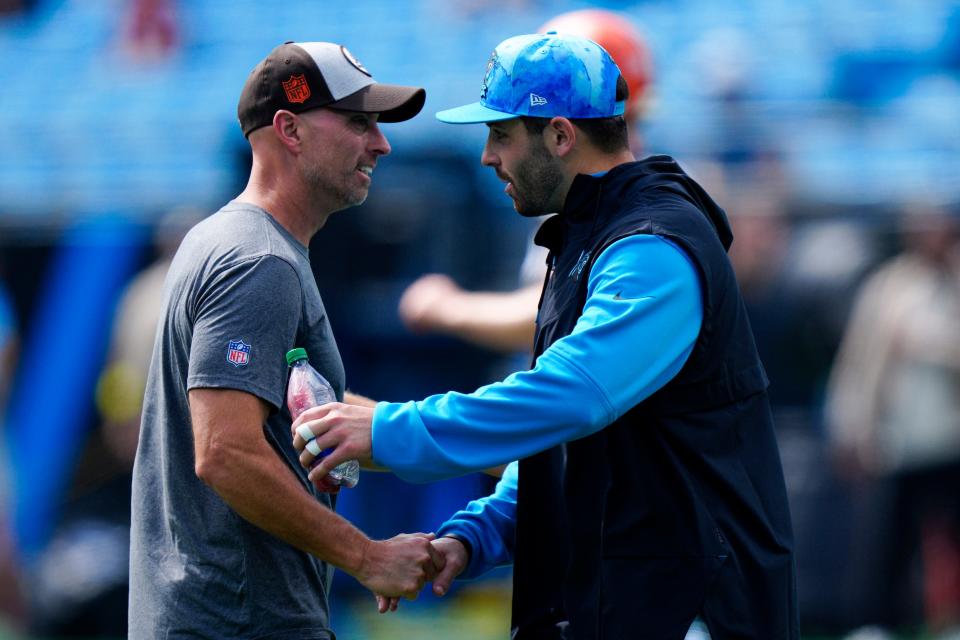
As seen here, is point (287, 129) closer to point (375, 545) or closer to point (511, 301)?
point (375, 545)

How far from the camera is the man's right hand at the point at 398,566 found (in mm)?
3279

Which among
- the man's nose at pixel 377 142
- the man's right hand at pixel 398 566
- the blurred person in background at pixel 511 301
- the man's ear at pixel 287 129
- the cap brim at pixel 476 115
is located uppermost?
the man's ear at pixel 287 129

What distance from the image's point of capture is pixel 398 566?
3.34m

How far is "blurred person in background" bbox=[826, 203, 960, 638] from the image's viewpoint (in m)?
7.59

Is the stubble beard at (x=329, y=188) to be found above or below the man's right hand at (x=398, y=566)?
above

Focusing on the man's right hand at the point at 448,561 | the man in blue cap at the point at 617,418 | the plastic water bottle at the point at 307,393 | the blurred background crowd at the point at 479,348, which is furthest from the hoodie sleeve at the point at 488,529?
the blurred background crowd at the point at 479,348

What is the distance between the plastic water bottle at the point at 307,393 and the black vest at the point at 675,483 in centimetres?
52

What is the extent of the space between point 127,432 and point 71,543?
0.76 meters

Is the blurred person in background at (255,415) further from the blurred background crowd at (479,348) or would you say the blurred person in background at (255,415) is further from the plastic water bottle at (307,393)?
the blurred background crowd at (479,348)

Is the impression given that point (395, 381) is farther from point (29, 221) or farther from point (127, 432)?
point (29, 221)

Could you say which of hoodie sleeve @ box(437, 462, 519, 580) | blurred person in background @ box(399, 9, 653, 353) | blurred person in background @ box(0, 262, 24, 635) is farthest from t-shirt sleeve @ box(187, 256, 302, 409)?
blurred person in background @ box(0, 262, 24, 635)

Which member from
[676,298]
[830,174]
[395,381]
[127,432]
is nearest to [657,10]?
[830,174]

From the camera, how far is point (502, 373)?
8.06 m

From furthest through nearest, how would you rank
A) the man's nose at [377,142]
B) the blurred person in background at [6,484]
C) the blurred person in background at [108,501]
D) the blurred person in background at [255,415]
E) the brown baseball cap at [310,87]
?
1. the blurred person in background at [6,484]
2. the blurred person in background at [108,501]
3. the man's nose at [377,142]
4. the brown baseball cap at [310,87]
5. the blurred person in background at [255,415]
